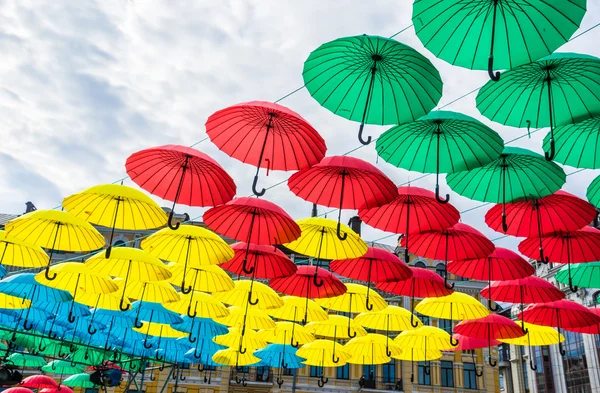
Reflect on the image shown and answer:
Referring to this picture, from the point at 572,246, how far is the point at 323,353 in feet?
31.3

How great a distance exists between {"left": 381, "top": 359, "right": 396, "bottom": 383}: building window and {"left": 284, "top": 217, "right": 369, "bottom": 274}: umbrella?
24.0 m

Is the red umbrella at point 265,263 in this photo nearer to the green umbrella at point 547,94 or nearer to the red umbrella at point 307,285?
the red umbrella at point 307,285

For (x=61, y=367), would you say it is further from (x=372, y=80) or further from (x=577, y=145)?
(x=577, y=145)

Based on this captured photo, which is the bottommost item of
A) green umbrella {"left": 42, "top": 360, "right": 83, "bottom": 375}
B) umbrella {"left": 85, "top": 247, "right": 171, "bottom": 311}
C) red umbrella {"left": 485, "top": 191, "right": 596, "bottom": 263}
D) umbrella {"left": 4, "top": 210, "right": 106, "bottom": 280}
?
green umbrella {"left": 42, "top": 360, "right": 83, "bottom": 375}

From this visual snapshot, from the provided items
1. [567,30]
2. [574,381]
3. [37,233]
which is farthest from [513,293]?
[574,381]

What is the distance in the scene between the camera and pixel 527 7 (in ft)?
15.0

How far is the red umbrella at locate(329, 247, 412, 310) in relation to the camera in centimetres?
956

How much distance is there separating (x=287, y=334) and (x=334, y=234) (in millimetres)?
A: 6748

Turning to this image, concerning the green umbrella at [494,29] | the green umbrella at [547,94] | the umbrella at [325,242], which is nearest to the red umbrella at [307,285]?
the umbrella at [325,242]

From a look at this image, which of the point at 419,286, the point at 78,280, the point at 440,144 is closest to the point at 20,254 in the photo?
the point at 78,280

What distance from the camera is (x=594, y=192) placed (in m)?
7.23

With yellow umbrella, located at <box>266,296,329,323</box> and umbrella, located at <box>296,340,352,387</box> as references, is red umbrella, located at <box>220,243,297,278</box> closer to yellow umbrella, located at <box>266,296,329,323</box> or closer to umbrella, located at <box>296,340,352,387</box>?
yellow umbrella, located at <box>266,296,329,323</box>

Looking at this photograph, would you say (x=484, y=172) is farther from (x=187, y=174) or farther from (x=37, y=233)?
(x=37, y=233)

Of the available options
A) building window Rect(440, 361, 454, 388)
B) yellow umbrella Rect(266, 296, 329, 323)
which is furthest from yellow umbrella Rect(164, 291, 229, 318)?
building window Rect(440, 361, 454, 388)
